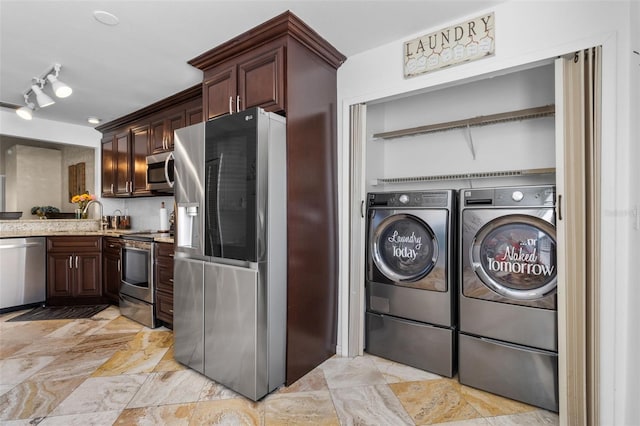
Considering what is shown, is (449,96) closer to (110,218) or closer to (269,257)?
(269,257)

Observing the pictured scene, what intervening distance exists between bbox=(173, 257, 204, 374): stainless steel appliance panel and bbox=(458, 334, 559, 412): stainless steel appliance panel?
1772mm

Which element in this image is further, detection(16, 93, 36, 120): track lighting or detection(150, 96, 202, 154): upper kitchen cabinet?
detection(150, 96, 202, 154): upper kitchen cabinet

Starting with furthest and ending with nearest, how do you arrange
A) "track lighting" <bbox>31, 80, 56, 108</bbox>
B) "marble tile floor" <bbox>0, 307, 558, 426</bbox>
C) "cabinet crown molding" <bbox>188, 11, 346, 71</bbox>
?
"track lighting" <bbox>31, 80, 56, 108</bbox>, "cabinet crown molding" <bbox>188, 11, 346, 71</bbox>, "marble tile floor" <bbox>0, 307, 558, 426</bbox>

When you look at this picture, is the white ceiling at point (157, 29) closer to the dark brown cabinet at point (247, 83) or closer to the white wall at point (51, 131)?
the dark brown cabinet at point (247, 83)

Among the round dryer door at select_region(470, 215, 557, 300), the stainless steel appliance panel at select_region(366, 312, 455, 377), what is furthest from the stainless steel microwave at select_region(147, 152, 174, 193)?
the round dryer door at select_region(470, 215, 557, 300)

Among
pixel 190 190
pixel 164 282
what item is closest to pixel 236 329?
pixel 190 190

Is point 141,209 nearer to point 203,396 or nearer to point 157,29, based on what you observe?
point 157,29

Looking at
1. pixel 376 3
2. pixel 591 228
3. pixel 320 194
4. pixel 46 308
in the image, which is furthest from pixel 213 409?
pixel 46 308

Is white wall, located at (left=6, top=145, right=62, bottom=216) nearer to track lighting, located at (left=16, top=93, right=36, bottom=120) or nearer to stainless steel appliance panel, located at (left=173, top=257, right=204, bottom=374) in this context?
track lighting, located at (left=16, top=93, right=36, bottom=120)

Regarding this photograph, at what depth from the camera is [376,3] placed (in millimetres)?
1959

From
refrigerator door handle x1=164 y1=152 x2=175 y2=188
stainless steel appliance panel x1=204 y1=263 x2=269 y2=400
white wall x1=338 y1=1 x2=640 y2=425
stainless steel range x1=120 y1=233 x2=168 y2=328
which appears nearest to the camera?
white wall x1=338 y1=1 x2=640 y2=425

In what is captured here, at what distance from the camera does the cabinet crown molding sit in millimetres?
2092

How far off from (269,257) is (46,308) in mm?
3612

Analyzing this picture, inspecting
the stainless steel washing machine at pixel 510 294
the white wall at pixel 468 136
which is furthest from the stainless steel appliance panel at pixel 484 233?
the white wall at pixel 468 136
